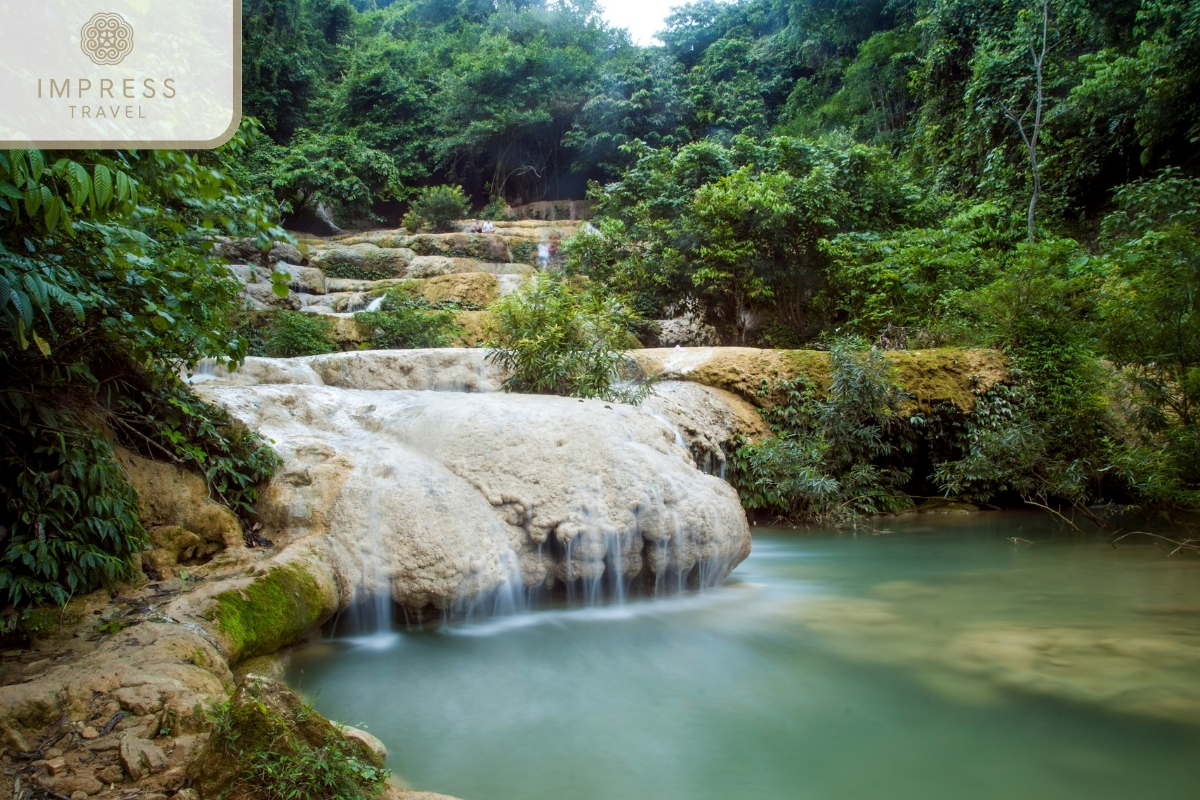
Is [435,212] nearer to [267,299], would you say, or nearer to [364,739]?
[267,299]

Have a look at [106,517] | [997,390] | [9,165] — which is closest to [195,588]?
[106,517]

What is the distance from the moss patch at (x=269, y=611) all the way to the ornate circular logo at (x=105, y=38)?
8.03 feet

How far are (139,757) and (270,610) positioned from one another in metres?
1.45

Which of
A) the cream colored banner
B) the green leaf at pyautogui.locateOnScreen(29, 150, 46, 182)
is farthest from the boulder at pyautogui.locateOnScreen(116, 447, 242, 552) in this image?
the green leaf at pyautogui.locateOnScreen(29, 150, 46, 182)

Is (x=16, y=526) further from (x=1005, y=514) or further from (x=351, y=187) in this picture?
(x=351, y=187)

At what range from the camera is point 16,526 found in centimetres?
327

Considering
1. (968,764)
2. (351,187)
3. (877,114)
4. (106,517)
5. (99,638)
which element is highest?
(877,114)

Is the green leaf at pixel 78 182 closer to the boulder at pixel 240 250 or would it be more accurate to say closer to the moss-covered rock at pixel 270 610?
the moss-covered rock at pixel 270 610

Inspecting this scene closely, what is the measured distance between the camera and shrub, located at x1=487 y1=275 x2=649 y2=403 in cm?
778

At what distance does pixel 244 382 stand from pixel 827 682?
6.15 m

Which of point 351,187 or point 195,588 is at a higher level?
point 351,187

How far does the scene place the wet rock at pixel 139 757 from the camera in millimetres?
2367

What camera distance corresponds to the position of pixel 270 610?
152 inches

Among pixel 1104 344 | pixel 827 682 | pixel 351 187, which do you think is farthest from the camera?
pixel 351 187
